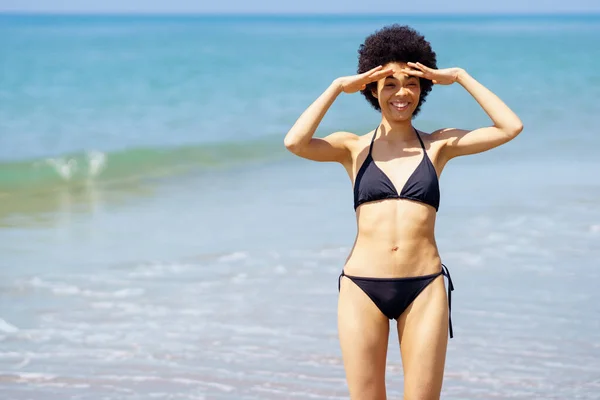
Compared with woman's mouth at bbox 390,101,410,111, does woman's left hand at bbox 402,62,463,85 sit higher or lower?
higher

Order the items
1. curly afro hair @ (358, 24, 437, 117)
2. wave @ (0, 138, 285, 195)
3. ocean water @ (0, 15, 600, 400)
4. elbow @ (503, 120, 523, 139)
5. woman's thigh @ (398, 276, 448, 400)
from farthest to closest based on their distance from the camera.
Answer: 1. wave @ (0, 138, 285, 195)
2. ocean water @ (0, 15, 600, 400)
3. curly afro hair @ (358, 24, 437, 117)
4. elbow @ (503, 120, 523, 139)
5. woman's thigh @ (398, 276, 448, 400)

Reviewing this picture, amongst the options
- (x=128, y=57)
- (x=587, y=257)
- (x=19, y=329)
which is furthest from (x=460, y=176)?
(x=128, y=57)

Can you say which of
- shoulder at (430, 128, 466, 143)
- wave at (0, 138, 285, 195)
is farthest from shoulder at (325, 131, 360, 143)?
wave at (0, 138, 285, 195)

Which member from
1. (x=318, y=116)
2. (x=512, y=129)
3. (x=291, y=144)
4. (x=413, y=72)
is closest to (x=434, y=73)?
(x=413, y=72)

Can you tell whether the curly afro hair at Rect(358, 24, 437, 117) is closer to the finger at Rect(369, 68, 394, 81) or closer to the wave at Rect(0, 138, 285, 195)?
the finger at Rect(369, 68, 394, 81)

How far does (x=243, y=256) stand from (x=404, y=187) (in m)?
5.46

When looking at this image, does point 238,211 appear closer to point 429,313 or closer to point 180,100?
point 429,313

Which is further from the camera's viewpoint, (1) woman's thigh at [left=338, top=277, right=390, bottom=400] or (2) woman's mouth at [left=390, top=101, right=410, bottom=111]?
(2) woman's mouth at [left=390, top=101, right=410, bottom=111]

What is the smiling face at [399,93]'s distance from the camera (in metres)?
5.09

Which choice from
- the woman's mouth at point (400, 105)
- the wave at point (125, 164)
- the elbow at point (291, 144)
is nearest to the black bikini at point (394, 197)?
the woman's mouth at point (400, 105)

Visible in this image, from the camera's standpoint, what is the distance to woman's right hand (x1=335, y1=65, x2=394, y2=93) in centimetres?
502

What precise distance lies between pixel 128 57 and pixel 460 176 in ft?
85.7

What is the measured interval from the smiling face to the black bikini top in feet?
0.68

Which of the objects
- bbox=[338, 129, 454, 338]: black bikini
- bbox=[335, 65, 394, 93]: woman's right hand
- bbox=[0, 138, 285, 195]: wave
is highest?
bbox=[0, 138, 285, 195]: wave
